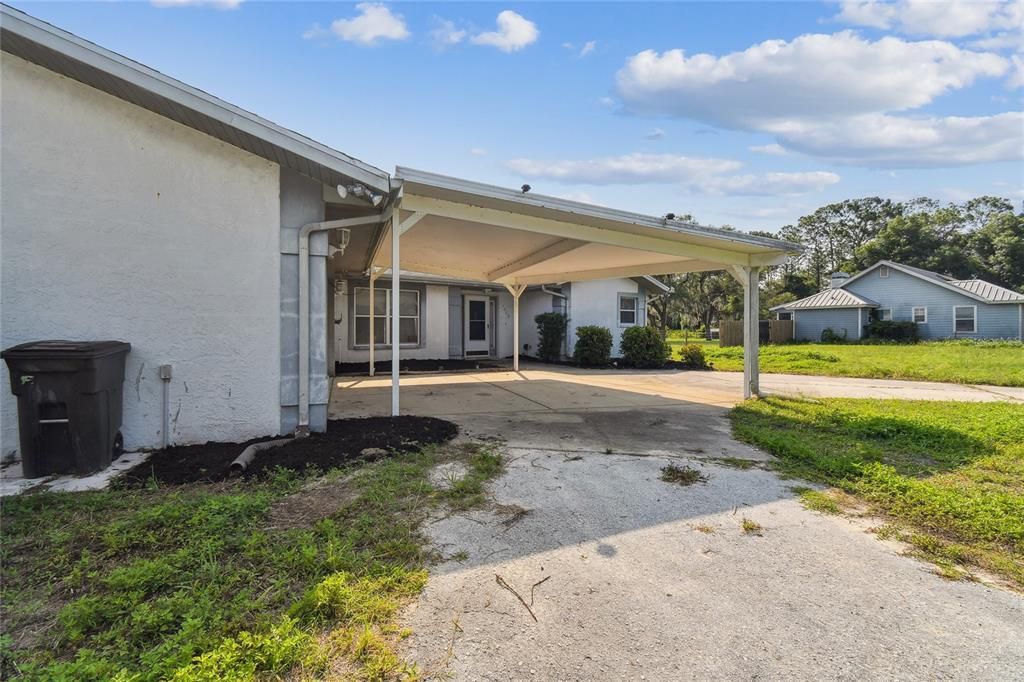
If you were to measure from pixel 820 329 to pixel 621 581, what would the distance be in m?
28.3

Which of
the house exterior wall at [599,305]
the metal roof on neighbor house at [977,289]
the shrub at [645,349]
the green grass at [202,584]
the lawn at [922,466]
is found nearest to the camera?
the green grass at [202,584]

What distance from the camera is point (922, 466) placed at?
4289 millimetres

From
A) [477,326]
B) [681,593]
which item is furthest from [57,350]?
[477,326]

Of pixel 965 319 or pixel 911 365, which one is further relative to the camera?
pixel 965 319

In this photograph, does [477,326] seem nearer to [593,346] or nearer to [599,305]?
[593,346]

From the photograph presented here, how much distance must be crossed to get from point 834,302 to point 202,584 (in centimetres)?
2969

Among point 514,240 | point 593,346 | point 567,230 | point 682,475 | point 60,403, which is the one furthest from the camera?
point 593,346

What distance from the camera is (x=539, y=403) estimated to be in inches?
303

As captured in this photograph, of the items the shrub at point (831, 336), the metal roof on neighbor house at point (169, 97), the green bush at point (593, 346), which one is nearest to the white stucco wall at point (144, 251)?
the metal roof on neighbor house at point (169, 97)

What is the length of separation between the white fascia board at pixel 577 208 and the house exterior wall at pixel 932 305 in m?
22.5

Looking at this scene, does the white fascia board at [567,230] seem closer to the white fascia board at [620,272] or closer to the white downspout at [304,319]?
the white fascia board at [620,272]

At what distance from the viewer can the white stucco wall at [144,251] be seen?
4.05 meters

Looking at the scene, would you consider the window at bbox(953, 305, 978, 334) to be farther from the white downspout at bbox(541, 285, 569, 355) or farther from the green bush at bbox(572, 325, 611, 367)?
the white downspout at bbox(541, 285, 569, 355)

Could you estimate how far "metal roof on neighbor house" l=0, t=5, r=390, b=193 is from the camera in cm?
380
